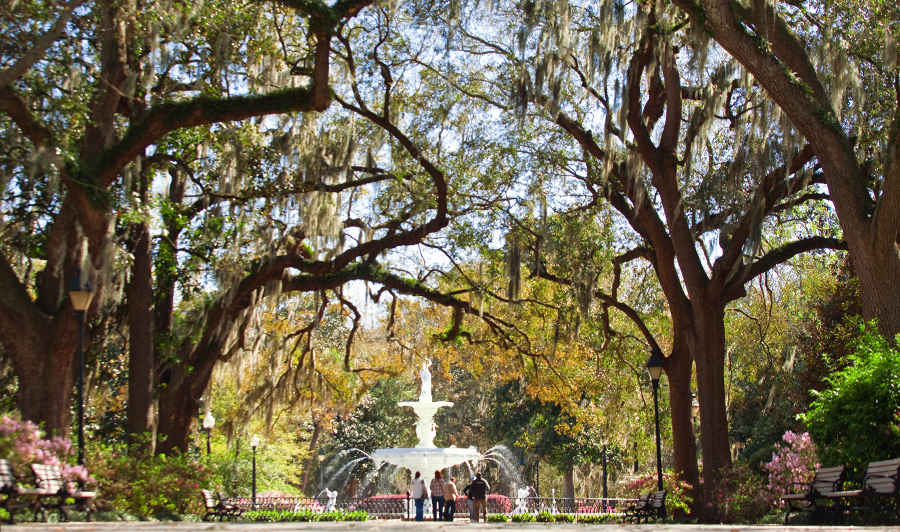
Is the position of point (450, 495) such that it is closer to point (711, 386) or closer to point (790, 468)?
point (711, 386)

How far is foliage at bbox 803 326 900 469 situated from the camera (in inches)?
377

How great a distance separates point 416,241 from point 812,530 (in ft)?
34.9

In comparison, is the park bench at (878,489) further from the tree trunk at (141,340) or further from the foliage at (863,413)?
the tree trunk at (141,340)

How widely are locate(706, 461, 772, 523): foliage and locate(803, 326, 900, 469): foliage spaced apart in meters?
2.88

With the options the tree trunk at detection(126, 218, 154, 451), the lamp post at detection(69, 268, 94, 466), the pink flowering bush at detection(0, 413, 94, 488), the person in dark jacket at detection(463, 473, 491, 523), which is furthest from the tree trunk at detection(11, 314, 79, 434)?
the person in dark jacket at detection(463, 473, 491, 523)

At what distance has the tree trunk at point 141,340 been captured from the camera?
14.0 m

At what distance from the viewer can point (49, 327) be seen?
11.5 m

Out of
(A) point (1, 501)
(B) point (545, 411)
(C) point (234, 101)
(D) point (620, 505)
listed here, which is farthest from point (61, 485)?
(B) point (545, 411)

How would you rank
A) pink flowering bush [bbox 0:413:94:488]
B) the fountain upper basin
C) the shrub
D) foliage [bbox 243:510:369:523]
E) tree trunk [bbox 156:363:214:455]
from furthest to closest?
the shrub < the fountain upper basin < foliage [bbox 243:510:369:523] < tree trunk [bbox 156:363:214:455] < pink flowering bush [bbox 0:413:94:488]

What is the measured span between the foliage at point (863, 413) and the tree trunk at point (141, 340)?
1059cm

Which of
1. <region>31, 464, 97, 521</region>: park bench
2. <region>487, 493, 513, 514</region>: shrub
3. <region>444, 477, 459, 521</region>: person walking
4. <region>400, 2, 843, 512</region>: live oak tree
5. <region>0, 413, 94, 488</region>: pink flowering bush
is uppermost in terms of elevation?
<region>400, 2, 843, 512</region>: live oak tree

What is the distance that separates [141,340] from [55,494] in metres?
4.96

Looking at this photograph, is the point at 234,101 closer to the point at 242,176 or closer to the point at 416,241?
the point at 242,176

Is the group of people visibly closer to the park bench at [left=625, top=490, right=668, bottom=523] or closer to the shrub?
the park bench at [left=625, top=490, right=668, bottom=523]
